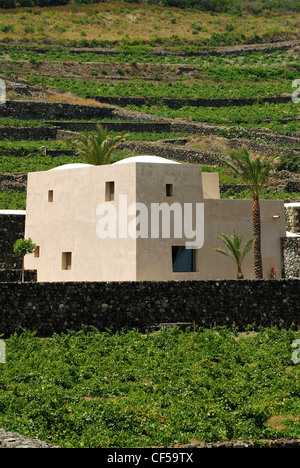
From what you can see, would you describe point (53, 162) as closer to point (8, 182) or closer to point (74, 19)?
point (8, 182)

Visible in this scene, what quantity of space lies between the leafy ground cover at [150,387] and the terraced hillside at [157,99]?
21.4 metres

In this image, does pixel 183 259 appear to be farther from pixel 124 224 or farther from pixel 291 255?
pixel 291 255

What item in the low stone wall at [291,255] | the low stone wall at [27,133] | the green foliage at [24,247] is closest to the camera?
the green foliage at [24,247]

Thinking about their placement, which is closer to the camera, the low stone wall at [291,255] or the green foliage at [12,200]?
the low stone wall at [291,255]

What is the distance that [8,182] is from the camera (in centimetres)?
5469

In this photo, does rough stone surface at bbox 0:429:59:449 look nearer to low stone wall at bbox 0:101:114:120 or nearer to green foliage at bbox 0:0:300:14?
low stone wall at bbox 0:101:114:120

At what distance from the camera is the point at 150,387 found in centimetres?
2447

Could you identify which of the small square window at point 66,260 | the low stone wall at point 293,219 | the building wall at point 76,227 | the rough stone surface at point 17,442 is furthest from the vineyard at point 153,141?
the small square window at point 66,260

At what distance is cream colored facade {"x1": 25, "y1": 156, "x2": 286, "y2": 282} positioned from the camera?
3659 centimetres

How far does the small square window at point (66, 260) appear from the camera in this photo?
126 ft

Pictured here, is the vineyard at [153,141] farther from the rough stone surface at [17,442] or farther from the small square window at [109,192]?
the small square window at [109,192]

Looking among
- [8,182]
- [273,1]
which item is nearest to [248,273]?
[8,182]

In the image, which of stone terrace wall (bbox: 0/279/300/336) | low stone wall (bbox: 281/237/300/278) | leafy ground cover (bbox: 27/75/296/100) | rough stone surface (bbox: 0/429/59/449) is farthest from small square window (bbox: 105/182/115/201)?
leafy ground cover (bbox: 27/75/296/100)

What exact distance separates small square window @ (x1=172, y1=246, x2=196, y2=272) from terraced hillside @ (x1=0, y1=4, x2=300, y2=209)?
14.0 metres
